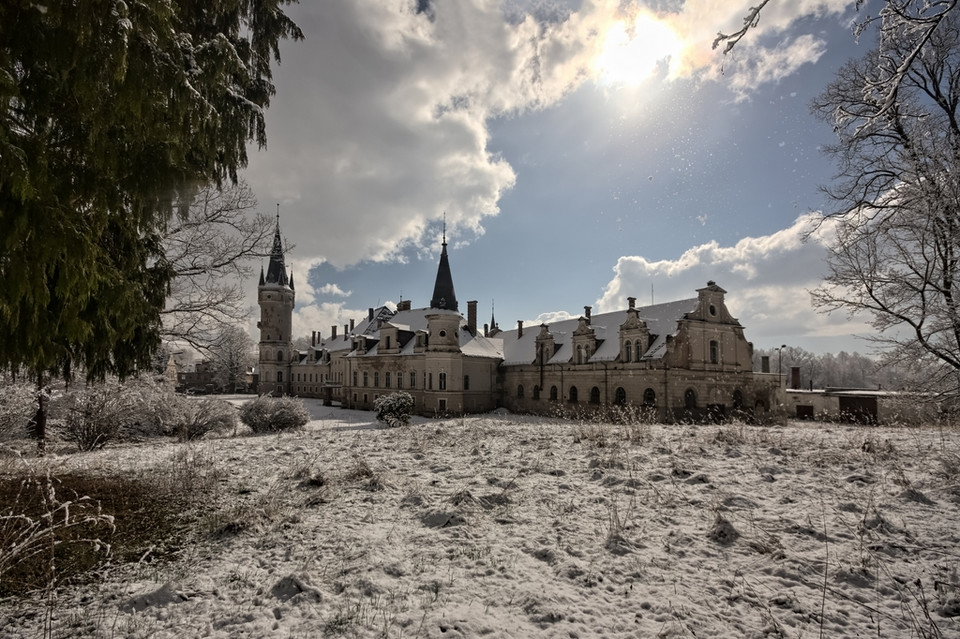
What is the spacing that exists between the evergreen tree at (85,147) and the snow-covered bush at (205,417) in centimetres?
1333

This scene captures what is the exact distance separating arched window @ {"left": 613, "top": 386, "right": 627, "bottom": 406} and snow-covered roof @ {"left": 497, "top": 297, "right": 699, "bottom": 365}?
2.08m

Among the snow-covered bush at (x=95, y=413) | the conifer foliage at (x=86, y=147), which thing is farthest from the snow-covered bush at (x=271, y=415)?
the conifer foliage at (x=86, y=147)

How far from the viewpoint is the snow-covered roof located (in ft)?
96.7

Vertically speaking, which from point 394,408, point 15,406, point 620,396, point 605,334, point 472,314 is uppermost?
point 472,314

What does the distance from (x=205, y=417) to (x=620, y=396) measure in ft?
75.9

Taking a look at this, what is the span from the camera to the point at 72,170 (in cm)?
452

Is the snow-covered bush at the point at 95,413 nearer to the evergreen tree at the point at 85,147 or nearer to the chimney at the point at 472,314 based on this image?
the evergreen tree at the point at 85,147

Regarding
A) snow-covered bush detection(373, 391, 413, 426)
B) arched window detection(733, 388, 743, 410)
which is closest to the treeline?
arched window detection(733, 388, 743, 410)

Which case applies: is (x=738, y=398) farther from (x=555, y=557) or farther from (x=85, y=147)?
(x=85, y=147)

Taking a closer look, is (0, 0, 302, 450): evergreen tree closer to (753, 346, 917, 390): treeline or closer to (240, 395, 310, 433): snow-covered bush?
(240, 395, 310, 433): snow-covered bush

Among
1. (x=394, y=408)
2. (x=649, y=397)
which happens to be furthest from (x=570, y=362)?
(x=394, y=408)

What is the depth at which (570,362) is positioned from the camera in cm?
3328

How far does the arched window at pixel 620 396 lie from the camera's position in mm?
29431

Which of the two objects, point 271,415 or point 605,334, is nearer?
point 271,415
